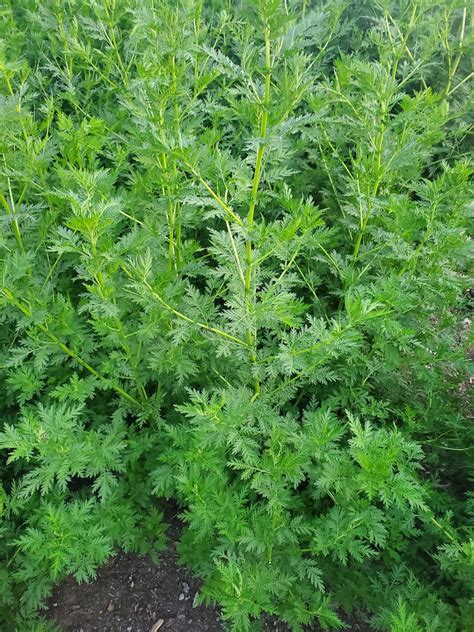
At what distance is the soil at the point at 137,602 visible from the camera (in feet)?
7.54

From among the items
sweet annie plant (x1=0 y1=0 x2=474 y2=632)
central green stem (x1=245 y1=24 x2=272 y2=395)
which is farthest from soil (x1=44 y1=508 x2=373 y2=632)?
central green stem (x1=245 y1=24 x2=272 y2=395)

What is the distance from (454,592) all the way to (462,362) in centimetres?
100

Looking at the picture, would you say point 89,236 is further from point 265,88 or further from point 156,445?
point 156,445

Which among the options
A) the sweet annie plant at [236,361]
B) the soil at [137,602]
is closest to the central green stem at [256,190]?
the sweet annie plant at [236,361]

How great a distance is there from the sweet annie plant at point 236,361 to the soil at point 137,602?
126 mm

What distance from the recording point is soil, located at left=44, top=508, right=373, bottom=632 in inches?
90.4

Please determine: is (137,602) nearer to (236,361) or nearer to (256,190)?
(236,361)

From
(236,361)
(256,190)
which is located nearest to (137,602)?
(236,361)

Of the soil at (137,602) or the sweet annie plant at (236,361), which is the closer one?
the sweet annie plant at (236,361)

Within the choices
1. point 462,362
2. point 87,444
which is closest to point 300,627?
point 87,444

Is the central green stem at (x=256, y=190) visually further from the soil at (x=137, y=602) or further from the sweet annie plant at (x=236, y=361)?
the soil at (x=137, y=602)

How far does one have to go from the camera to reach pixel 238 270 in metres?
1.88

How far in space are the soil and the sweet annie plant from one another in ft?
0.41

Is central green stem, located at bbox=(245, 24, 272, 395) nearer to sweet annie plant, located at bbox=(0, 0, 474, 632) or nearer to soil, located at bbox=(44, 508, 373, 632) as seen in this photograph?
sweet annie plant, located at bbox=(0, 0, 474, 632)
